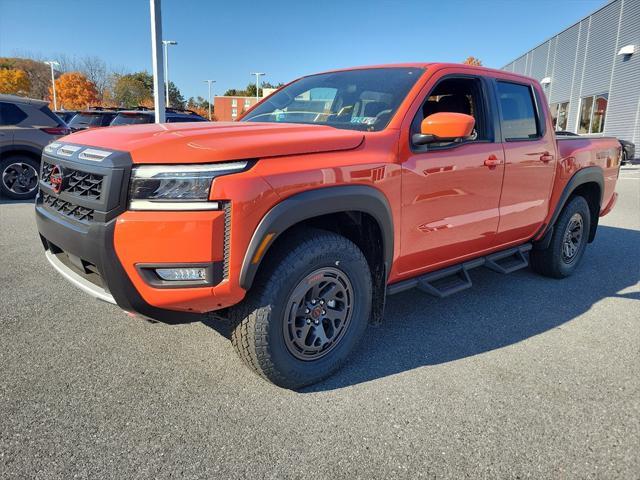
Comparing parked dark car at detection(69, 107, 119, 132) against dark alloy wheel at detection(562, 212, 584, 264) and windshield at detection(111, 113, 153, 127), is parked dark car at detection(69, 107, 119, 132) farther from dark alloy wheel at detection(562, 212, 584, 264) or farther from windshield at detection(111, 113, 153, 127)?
dark alloy wheel at detection(562, 212, 584, 264)

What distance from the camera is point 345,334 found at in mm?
2844

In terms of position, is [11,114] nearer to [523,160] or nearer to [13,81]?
[523,160]

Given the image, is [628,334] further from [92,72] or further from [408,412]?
[92,72]

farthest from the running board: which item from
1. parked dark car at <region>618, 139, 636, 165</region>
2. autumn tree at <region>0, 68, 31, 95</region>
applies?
autumn tree at <region>0, 68, 31, 95</region>

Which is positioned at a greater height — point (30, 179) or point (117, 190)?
point (117, 190)

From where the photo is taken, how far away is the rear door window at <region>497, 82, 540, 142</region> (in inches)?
148

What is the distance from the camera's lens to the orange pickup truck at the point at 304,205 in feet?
7.11

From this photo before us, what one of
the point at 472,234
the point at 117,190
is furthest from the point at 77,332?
the point at 472,234

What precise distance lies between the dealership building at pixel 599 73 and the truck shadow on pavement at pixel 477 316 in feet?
59.0

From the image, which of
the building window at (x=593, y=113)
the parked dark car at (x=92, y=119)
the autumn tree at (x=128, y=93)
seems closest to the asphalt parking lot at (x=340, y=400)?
the parked dark car at (x=92, y=119)

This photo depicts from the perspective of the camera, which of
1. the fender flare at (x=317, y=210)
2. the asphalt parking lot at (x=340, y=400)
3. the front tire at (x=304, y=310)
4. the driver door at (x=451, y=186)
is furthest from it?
the driver door at (x=451, y=186)

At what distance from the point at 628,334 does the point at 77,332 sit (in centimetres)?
404

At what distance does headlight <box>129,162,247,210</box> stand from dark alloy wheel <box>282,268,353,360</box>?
28.7 inches

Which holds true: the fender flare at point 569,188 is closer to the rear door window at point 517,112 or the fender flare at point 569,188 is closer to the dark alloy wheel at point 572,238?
the dark alloy wheel at point 572,238
